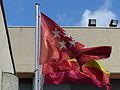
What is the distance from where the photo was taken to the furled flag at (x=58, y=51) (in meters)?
11.3

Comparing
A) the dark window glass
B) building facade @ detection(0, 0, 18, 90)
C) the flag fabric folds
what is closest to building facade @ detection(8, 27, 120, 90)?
the dark window glass

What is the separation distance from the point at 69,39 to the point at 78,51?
1.58 feet

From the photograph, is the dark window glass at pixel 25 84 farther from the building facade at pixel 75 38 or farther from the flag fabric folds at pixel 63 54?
the flag fabric folds at pixel 63 54

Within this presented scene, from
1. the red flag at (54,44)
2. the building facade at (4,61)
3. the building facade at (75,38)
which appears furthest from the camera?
the building facade at (75,38)

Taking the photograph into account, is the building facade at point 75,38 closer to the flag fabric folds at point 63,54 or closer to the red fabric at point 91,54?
the flag fabric folds at point 63,54

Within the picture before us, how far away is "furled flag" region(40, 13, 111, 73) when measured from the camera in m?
11.3

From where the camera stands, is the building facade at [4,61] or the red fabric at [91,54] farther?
the red fabric at [91,54]

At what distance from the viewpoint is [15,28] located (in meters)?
19.2

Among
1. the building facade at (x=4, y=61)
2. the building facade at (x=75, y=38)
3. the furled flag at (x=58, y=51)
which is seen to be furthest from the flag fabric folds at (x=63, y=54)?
the building facade at (x=75, y=38)

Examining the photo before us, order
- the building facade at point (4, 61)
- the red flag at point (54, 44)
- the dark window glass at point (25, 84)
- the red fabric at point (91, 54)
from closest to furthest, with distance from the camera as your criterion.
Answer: the building facade at point (4, 61)
the red flag at point (54, 44)
the red fabric at point (91, 54)
the dark window glass at point (25, 84)

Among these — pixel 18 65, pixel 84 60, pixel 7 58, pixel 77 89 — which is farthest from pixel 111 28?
pixel 7 58

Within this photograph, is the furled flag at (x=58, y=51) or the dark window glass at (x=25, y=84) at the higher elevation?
the furled flag at (x=58, y=51)

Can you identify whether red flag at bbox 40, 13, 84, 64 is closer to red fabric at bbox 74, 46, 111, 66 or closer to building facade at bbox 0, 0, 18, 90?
red fabric at bbox 74, 46, 111, 66

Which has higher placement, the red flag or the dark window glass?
the red flag
